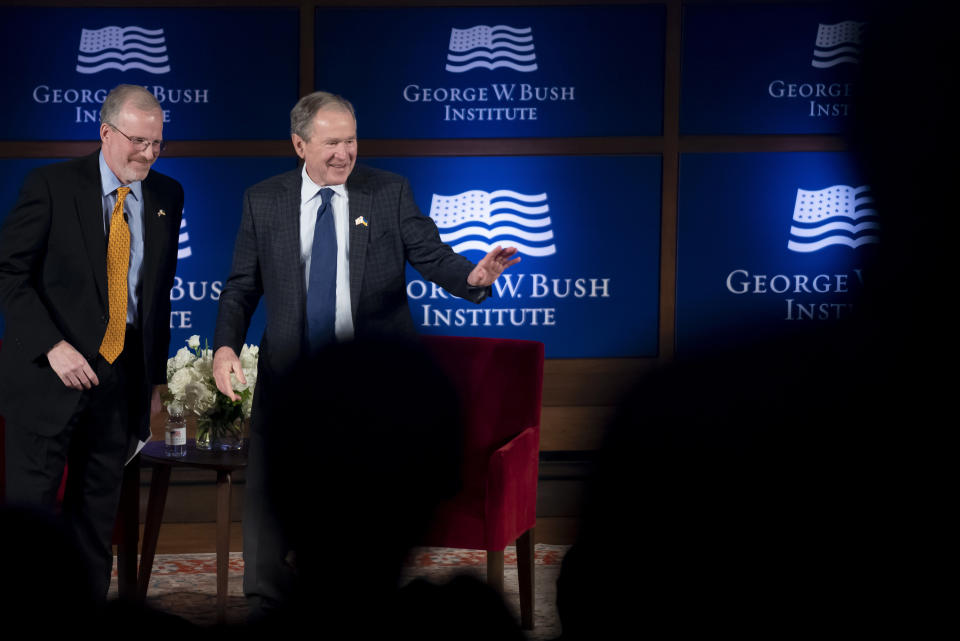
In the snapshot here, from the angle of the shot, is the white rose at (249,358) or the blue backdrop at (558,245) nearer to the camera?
the white rose at (249,358)

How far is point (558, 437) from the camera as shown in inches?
175

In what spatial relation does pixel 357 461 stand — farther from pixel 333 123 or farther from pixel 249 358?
pixel 249 358

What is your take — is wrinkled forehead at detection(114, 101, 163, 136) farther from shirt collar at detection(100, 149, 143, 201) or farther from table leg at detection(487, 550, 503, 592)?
table leg at detection(487, 550, 503, 592)

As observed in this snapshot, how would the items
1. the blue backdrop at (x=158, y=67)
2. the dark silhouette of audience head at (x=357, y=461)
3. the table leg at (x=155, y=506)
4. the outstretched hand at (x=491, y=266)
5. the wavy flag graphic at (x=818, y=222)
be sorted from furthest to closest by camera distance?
1. the wavy flag graphic at (x=818, y=222)
2. the blue backdrop at (x=158, y=67)
3. the table leg at (x=155, y=506)
4. the outstretched hand at (x=491, y=266)
5. the dark silhouette of audience head at (x=357, y=461)

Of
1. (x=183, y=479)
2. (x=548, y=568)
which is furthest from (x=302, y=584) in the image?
(x=183, y=479)

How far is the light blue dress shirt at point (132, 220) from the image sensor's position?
2.69 metres

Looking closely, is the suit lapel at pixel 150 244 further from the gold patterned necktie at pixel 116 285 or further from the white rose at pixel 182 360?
the white rose at pixel 182 360

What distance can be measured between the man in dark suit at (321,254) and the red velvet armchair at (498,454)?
1.60ft

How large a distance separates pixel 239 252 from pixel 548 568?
75.0 inches

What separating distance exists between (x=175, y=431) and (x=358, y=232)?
102 cm

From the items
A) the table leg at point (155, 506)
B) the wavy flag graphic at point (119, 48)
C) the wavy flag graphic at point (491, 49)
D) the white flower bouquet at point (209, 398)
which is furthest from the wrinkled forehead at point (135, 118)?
the wavy flag graphic at point (491, 49)

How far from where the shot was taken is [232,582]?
367cm

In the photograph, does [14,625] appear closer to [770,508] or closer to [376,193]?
[770,508]

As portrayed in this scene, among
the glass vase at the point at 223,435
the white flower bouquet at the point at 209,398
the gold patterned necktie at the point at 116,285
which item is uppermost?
the gold patterned necktie at the point at 116,285
